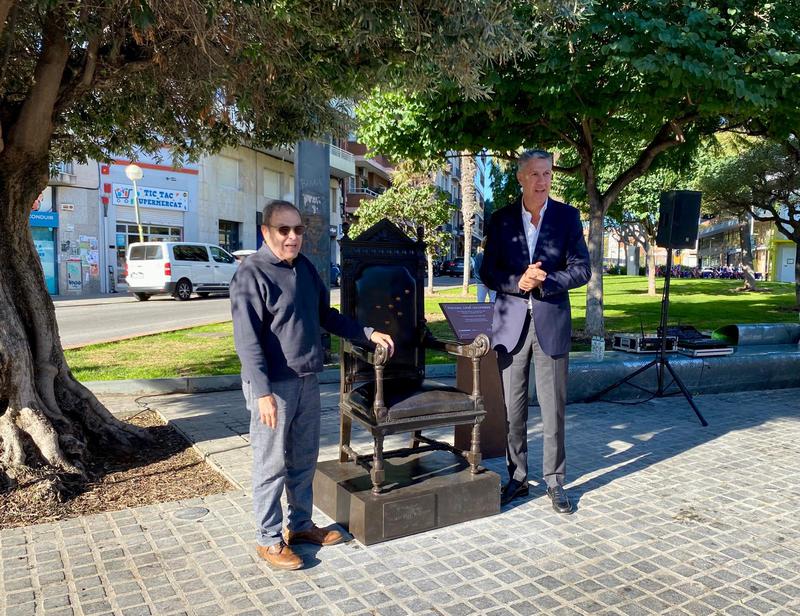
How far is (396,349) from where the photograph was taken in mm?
4070

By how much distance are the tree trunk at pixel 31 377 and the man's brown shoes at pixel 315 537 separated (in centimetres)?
166

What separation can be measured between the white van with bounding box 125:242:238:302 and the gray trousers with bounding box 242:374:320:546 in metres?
18.4

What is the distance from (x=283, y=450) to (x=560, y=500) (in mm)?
1841

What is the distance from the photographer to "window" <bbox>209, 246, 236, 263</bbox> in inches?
897

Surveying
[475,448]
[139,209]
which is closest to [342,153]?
[139,209]

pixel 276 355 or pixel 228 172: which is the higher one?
pixel 228 172

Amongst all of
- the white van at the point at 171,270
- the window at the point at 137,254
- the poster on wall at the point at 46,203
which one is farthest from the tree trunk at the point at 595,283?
the poster on wall at the point at 46,203

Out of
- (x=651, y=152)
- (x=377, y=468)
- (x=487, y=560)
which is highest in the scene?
(x=651, y=152)

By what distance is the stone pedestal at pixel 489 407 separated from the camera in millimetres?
4695

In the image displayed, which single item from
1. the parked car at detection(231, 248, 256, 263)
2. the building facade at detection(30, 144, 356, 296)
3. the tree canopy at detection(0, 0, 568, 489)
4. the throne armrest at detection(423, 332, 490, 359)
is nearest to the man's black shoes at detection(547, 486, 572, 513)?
the throne armrest at detection(423, 332, 490, 359)

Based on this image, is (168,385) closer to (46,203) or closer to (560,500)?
(560,500)

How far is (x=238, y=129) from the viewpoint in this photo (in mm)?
6320

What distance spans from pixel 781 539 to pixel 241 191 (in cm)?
3187

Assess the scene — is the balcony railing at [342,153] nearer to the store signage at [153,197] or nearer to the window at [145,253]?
the store signage at [153,197]
